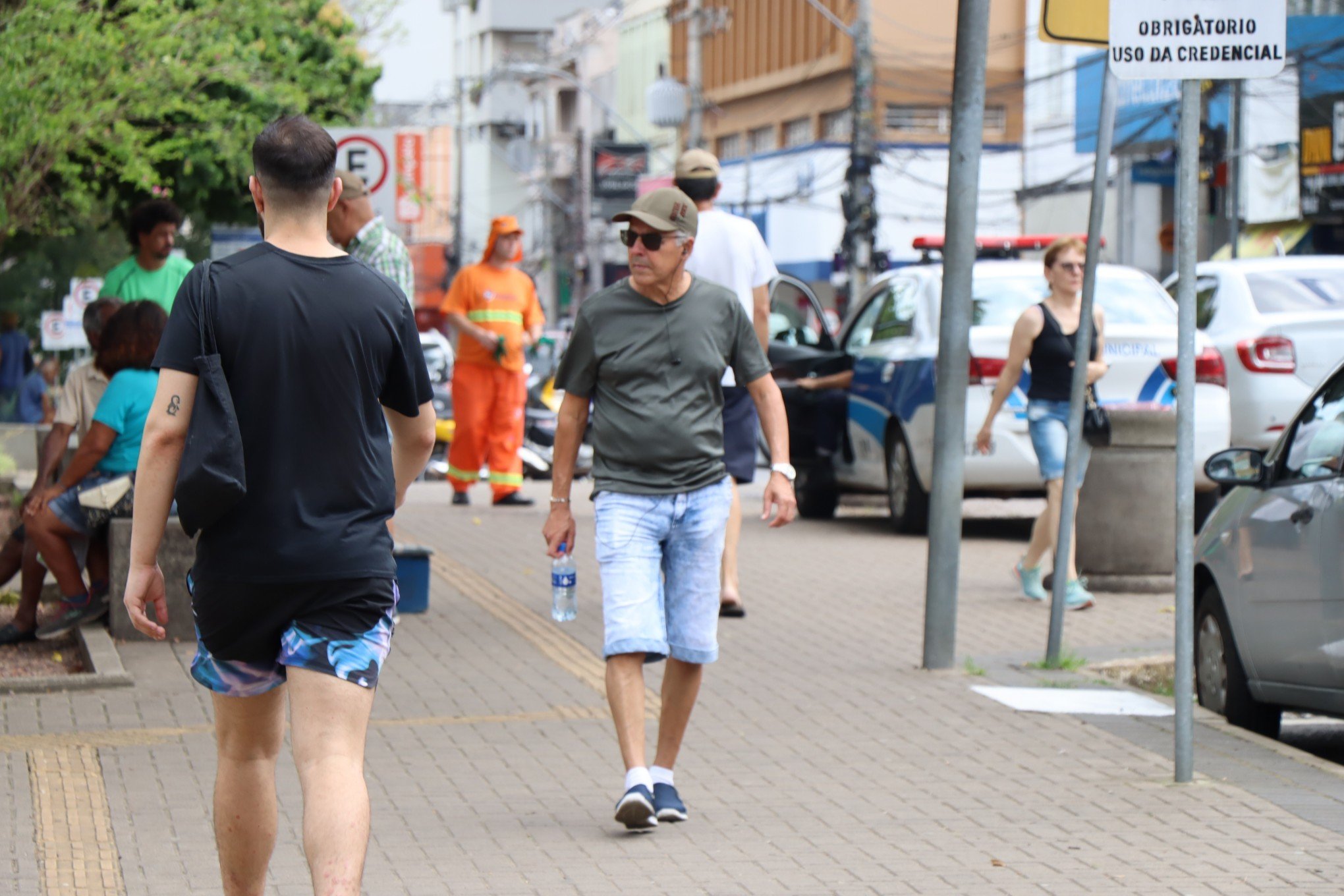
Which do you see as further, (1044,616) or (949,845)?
(1044,616)

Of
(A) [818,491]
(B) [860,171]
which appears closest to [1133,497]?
(A) [818,491]

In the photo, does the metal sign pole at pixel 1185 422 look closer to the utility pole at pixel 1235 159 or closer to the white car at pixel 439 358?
the white car at pixel 439 358

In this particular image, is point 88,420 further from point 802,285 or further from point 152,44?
point 802,285

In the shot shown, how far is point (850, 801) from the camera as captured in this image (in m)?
6.36

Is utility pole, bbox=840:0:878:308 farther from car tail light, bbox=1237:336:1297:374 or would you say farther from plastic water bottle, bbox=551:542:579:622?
plastic water bottle, bbox=551:542:579:622

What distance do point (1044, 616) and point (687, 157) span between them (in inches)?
122

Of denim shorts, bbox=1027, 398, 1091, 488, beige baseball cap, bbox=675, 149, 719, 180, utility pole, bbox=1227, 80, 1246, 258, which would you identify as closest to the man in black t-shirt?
beige baseball cap, bbox=675, 149, 719, 180

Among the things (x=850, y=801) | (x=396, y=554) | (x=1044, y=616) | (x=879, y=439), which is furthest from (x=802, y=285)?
(x=850, y=801)

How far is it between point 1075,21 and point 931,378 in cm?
540

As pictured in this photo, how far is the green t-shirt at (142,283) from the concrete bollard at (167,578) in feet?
4.93

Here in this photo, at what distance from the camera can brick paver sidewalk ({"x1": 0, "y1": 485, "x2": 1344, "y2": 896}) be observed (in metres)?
5.48

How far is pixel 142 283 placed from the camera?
10320mm

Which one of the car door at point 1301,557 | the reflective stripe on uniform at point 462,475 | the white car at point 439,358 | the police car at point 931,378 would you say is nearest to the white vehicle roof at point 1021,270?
the police car at point 931,378

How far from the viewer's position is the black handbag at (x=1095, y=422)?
1051 centimetres
